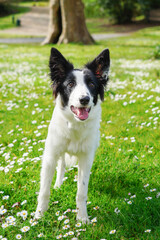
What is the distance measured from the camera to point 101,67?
11.3ft

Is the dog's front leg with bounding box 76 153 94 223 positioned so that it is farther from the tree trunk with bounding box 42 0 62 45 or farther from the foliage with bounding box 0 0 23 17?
the foliage with bounding box 0 0 23 17

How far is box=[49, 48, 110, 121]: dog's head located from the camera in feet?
10.0

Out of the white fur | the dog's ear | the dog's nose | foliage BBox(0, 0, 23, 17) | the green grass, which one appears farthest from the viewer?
foliage BBox(0, 0, 23, 17)

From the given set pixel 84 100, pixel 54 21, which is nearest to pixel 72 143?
pixel 84 100

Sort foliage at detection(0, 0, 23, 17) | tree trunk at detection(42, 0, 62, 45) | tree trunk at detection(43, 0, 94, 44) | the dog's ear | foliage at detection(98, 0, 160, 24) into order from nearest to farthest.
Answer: the dog's ear, tree trunk at detection(43, 0, 94, 44), tree trunk at detection(42, 0, 62, 45), foliage at detection(98, 0, 160, 24), foliage at detection(0, 0, 23, 17)

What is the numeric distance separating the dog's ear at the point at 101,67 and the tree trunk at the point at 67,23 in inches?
685

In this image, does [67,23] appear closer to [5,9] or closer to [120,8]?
[120,8]

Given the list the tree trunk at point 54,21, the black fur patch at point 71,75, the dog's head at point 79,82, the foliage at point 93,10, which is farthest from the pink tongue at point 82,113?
the foliage at point 93,10

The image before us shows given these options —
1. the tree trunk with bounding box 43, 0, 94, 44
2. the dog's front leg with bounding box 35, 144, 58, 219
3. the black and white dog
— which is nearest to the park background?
the dog's front leg with bounding box 35, 144, 58, 219

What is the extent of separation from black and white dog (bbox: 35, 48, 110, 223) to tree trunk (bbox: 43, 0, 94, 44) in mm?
17468

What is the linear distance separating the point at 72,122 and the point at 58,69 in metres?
0.67

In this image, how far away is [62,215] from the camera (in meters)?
3.25

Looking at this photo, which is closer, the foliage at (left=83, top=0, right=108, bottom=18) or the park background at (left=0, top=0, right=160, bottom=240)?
the park background at (left=0, top=0, right=160, bottom=240)

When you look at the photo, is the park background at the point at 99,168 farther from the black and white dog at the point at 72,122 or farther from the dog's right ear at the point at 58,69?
the dog's right ear at the point at 58,69
